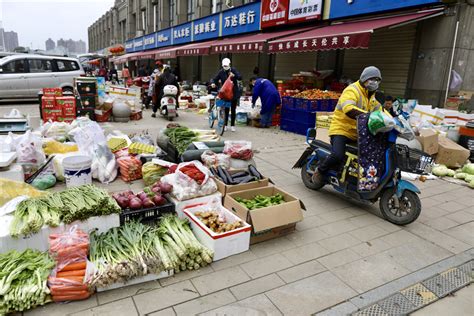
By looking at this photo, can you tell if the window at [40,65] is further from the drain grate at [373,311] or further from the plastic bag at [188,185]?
the drain grate at [373,311]

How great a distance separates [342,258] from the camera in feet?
11.8

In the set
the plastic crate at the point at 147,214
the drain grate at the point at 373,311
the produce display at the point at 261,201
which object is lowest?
the drain grate at the point at 373,311

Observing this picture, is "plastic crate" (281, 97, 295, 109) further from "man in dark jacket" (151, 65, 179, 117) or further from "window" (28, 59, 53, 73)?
"window" (28, 59, 53, 73)

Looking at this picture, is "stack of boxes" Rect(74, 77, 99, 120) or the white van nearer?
"stack of boxes" Rect(74, 77, 99, 120)

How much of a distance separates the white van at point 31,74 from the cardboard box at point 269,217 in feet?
41.0

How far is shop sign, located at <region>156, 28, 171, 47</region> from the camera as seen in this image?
2791 cm

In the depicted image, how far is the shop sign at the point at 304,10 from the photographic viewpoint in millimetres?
12574

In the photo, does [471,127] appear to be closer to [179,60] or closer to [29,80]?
[29,80]

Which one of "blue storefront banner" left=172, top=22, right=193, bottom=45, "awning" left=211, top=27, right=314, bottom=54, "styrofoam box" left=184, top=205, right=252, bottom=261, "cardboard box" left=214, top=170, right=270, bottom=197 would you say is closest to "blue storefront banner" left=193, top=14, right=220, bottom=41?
"blue storefront banner" left=172, top=22, right=193, bottom=45

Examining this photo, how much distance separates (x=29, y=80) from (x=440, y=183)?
14.5 meters

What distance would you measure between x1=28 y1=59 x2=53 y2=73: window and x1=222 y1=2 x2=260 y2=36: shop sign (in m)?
9.32

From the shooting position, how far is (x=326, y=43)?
32.0 feet

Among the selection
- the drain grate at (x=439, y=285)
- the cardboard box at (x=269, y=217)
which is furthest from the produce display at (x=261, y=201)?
the drain grate at (x=439, y=285)

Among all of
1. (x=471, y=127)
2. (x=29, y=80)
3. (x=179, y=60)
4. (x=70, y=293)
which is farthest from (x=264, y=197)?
(x=179, y=60)
